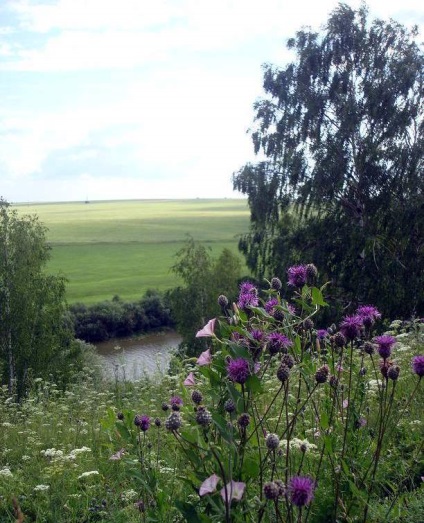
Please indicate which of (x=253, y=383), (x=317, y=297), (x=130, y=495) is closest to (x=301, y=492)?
(x=253, y=383)

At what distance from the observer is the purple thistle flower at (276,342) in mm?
2206

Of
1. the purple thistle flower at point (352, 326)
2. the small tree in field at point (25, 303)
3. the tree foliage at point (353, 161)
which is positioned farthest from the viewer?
the small tree in field at point (25, 303)

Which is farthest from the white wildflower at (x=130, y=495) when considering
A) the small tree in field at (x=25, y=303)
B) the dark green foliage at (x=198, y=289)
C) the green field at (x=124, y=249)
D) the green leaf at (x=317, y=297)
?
the green field at (x=124, y=249)

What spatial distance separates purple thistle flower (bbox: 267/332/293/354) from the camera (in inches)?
86.9

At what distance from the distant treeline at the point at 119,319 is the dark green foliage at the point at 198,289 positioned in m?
15.6

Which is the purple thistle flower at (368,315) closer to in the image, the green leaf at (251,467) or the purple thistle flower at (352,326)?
the purple thistle flower at (352,326)

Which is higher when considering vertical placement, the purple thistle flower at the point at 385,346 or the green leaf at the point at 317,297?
the green leaf at the point at 317,297

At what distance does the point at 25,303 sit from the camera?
20141mm

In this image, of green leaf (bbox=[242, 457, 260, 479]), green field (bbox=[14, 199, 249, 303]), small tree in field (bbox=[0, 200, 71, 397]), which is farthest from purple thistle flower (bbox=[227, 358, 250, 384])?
green field (bbox=[14, 199, 249, 303])

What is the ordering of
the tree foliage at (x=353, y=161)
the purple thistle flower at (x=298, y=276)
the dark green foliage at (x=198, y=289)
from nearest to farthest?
the purple thistle flower at (x=298, y=276), the tree foliage at (x=353, y=161), the dark green foliage at (x=198, y=289)

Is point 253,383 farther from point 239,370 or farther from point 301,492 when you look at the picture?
point 301,492

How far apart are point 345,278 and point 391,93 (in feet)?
16.1

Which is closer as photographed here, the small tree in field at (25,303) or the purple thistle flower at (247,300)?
the purple thistle flower at (247,300)

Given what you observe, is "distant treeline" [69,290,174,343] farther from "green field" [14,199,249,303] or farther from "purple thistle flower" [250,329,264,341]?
"purple thistle flower" [250,329,264,341]
